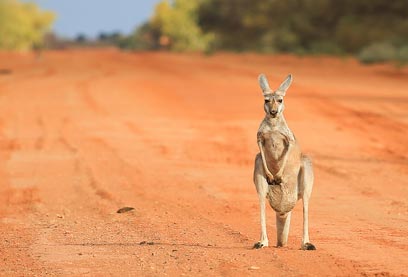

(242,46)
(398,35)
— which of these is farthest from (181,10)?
(398,35)

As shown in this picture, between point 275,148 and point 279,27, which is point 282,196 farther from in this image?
point 279,27

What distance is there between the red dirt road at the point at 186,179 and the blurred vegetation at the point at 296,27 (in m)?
13.8

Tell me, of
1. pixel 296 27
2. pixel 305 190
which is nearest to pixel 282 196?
pixel 305 190

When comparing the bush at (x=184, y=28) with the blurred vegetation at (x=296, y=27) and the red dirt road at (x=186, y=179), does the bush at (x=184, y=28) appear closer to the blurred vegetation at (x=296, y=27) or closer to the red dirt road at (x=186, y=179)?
the blurred vegetation at (x=296, y=27)

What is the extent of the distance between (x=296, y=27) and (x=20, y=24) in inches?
1109

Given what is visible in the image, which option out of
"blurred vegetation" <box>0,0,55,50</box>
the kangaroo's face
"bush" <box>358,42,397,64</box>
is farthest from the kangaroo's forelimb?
"blurred vegetation" <box>0,0,55,50</box>

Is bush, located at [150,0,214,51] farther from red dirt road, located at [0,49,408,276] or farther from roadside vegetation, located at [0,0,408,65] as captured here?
red dirt road, located at [0,49,408,276]

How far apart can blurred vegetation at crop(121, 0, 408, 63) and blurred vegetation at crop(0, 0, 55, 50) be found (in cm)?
1087

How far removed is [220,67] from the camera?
120 feet

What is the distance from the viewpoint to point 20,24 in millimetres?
70500

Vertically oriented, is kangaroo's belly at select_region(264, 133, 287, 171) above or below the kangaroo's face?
below

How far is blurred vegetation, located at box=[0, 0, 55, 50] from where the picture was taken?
66812 millimetres

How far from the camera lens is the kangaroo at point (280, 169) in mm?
7406

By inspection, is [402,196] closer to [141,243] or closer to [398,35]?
[141,243]
